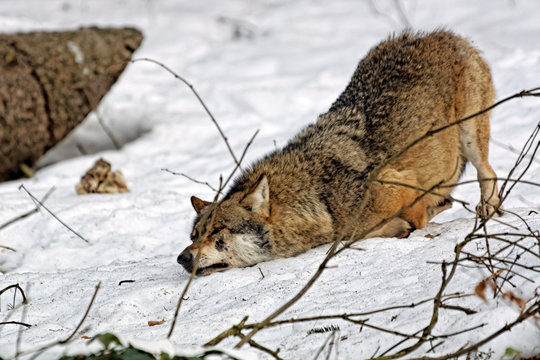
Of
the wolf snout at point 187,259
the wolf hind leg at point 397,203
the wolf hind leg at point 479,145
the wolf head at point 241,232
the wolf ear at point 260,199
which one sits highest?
the wolf hind leg at point 479,145

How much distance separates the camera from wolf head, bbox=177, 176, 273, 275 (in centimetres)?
527

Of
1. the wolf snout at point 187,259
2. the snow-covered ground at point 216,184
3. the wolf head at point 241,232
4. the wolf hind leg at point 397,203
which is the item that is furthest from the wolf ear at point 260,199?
the wolf hind leg at point 397,203

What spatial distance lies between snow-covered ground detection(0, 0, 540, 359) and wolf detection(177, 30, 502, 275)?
23 cm

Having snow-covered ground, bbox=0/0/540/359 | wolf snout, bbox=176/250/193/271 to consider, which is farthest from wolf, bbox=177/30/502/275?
snow-covered ground, bbox=0/0/540/359

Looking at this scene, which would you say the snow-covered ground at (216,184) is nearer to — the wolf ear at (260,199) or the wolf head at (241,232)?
the wolf head at (241,232)

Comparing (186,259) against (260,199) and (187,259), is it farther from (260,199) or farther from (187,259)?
(260,199)

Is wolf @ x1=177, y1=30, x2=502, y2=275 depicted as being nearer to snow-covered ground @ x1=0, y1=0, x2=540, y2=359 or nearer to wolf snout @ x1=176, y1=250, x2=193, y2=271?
wolf snout @ x1=176, y1=250, x2=193, y2=271

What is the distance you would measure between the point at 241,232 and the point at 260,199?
1.07 ft

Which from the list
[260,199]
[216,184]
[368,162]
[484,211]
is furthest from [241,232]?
[216,184]

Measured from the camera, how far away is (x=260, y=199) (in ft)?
17.6

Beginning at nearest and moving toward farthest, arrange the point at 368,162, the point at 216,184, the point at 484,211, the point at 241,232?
1. the point at 241,232
2. the point at 484,211
3. the point at 368,162
4. the point at 216,184

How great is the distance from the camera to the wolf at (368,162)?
17.7 feet

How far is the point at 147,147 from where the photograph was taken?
9828mm

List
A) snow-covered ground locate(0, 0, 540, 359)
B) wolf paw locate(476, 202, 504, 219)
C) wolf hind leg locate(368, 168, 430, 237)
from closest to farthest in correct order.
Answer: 1. wolf paw locate(476, 202, 504, 219)
2. snow-covered ground locate(0, 0, 540, 359)
3. wolf hind leg locate(368, 168, 430, 237)
